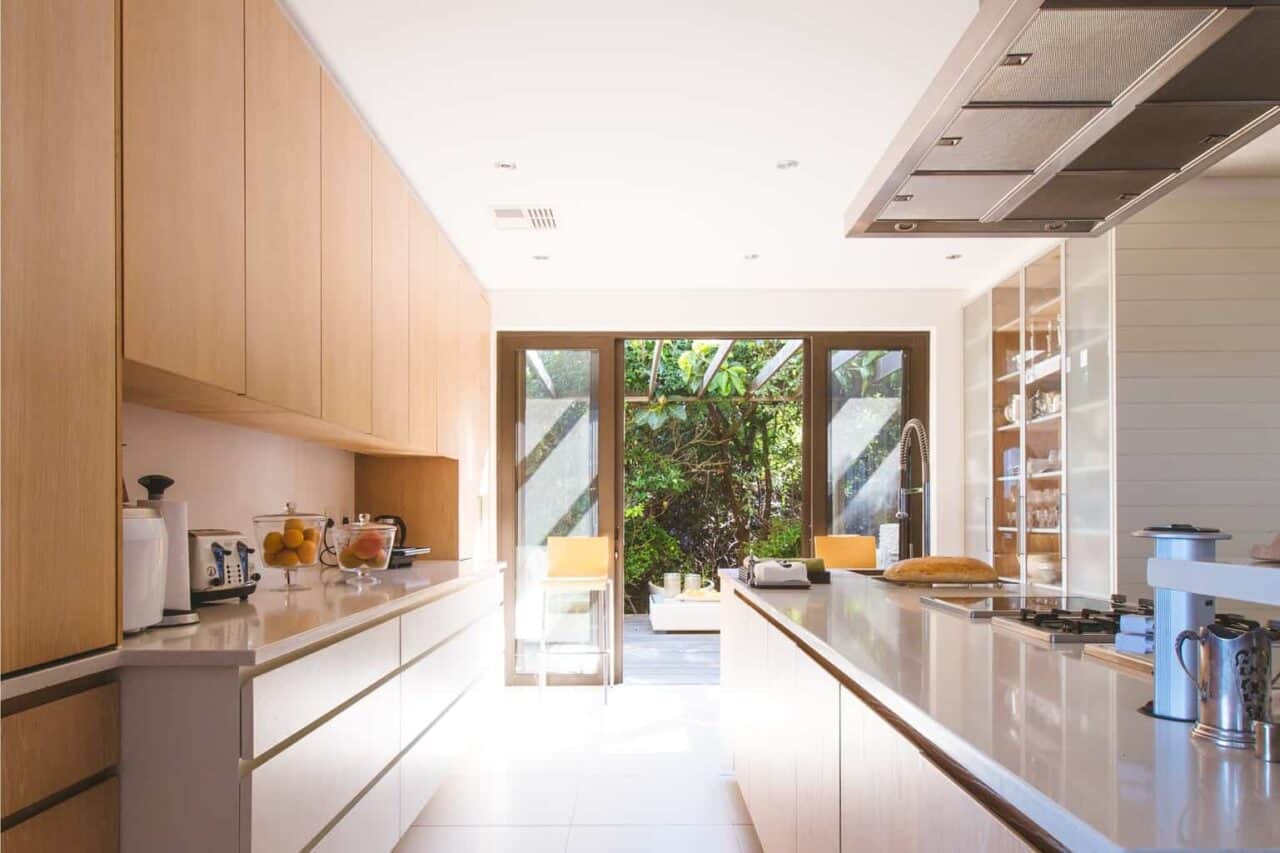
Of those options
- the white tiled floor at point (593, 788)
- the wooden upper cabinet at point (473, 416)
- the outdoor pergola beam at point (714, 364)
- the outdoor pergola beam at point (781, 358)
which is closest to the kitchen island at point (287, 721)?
the white tiled floor at point (593, 788)

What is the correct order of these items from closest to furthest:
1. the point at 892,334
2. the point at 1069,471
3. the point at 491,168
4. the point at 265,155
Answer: the point at 265,155
the point at 491,168
the point at 1069,471
the point at 892,334

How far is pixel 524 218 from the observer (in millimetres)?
4816

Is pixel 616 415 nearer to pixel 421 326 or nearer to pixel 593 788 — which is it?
pixel 421 326

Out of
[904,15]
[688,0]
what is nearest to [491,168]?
→ [688,0]

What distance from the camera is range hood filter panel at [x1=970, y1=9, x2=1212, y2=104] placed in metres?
1.51

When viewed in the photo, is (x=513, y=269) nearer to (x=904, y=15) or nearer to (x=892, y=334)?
(x=892, y=334)

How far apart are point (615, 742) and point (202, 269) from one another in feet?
11.4

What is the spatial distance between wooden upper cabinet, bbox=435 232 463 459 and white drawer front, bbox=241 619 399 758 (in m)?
2.00

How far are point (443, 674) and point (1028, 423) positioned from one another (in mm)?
3261

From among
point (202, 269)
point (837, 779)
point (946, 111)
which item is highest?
point (946, 111)

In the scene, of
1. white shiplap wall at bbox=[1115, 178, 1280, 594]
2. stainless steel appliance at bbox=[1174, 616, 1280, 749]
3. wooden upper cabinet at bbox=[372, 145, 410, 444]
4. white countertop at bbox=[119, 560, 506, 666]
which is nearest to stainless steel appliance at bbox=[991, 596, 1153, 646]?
stainless steel appliance at bbox=[1174, 616, 1280, 749]

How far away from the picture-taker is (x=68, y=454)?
164 centimetres

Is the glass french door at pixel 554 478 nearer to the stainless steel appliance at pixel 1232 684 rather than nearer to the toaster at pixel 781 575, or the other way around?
the toaster at pixel 781 575

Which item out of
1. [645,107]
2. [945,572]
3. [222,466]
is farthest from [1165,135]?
[222,466]
